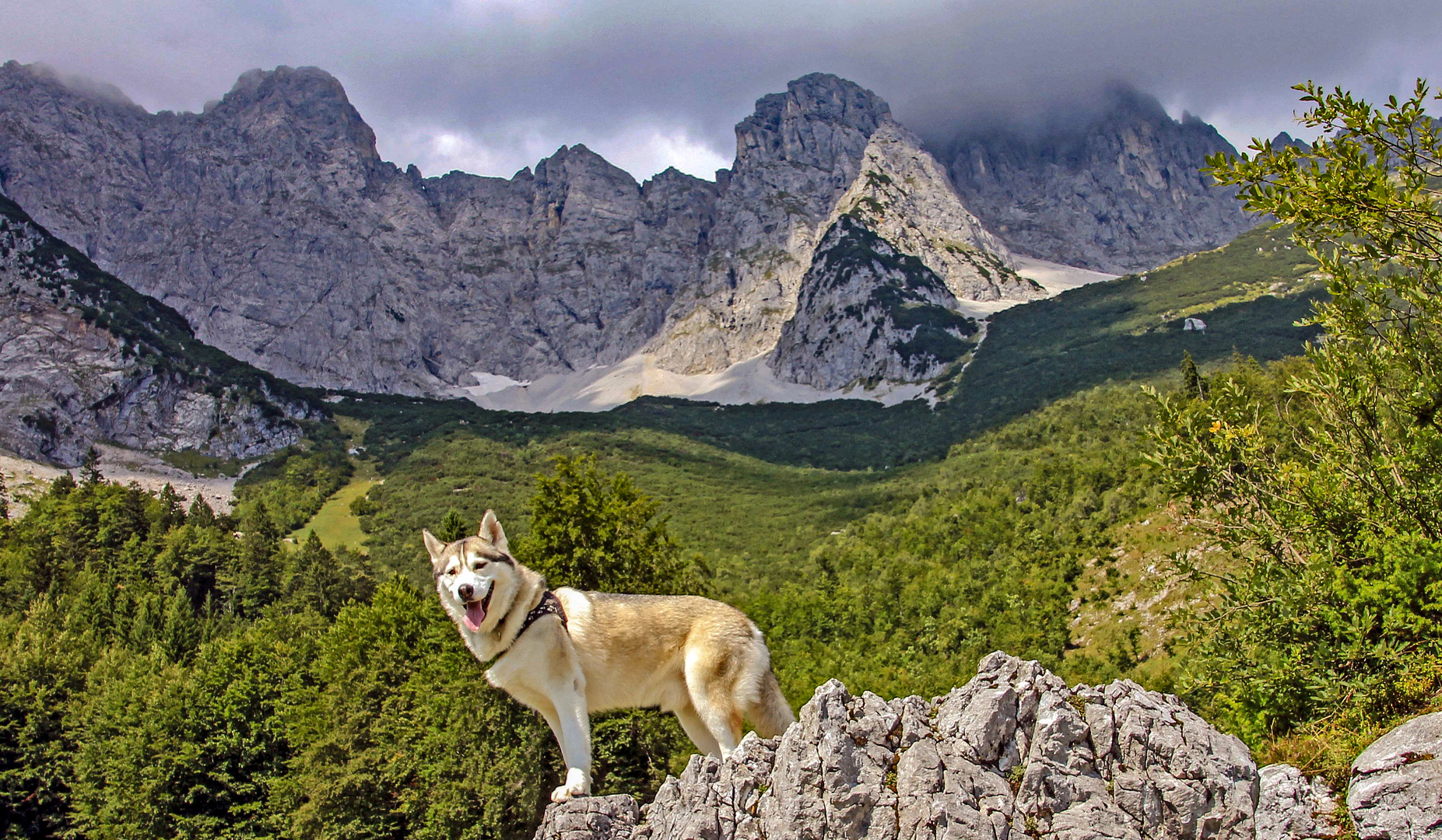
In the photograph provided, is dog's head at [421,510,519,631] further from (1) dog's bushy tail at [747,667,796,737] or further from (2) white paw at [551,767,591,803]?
(1) dog's bushy tail at [747,667,796,737]

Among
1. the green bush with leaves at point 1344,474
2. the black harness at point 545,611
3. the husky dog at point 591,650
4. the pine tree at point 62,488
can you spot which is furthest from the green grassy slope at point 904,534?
the pine tree at point 62,488

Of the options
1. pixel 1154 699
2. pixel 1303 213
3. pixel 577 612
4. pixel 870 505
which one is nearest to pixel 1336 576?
pixel 1154 699

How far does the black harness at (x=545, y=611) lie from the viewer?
7.54 m

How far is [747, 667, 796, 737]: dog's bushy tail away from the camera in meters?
8.14

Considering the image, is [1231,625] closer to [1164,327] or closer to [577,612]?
[577,612]

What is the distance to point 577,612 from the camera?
314 inches

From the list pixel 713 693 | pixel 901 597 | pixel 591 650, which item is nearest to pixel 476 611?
pixel 591 650

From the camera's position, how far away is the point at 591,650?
7836mm

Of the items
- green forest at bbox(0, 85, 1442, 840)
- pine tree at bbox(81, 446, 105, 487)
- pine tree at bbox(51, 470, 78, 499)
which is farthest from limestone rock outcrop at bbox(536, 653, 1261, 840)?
pine tree at bbox(81, 446, 105, 487)

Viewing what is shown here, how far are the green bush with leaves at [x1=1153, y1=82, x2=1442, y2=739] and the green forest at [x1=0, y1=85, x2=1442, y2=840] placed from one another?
4 cm

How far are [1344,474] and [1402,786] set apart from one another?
4.70 meters

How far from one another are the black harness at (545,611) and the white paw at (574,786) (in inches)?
63.2

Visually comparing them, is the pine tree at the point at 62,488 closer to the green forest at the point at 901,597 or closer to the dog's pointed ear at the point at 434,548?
the green forest at the point at 901,597

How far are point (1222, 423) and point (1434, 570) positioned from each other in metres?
3.01
